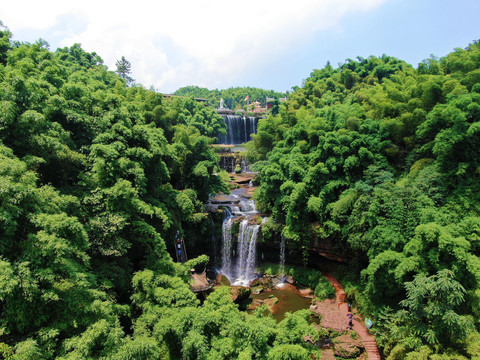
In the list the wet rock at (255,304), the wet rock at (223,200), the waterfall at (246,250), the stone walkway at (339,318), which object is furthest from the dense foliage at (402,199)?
the wet rock at (255,304)

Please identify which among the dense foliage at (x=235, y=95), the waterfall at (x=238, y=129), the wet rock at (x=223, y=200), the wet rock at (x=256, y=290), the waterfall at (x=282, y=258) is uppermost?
the dense foliage at (x=235, y=95)

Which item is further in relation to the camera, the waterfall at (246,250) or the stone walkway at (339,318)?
the waterfall at (246,250)

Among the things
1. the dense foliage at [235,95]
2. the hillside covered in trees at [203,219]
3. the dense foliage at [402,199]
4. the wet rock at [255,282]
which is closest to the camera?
the hillside covered in trees at [203,219]

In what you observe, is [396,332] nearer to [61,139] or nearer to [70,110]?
[61,139]

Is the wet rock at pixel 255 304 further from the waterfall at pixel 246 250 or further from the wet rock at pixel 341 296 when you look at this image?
the wet rock at pixel 341 296

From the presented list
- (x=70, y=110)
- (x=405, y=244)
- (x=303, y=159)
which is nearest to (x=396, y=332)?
(x=405, y=244)

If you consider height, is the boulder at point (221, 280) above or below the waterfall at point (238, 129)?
below

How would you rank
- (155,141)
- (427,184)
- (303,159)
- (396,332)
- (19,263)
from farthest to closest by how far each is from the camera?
(303,159) → (155,141) → (427,184) → (396,332) → (19,263)

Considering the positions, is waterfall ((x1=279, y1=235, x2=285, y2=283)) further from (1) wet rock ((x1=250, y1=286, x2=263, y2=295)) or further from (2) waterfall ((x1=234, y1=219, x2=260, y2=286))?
(2) waterfall ((x1=234, y1=219, x2=260, y2=286))

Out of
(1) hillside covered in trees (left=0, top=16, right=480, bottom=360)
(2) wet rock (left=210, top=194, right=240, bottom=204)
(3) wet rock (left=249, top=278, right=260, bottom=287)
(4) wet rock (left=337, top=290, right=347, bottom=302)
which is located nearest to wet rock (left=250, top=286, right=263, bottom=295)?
(3) wet rock (left=249, top=278, right=260, bottom=287)
